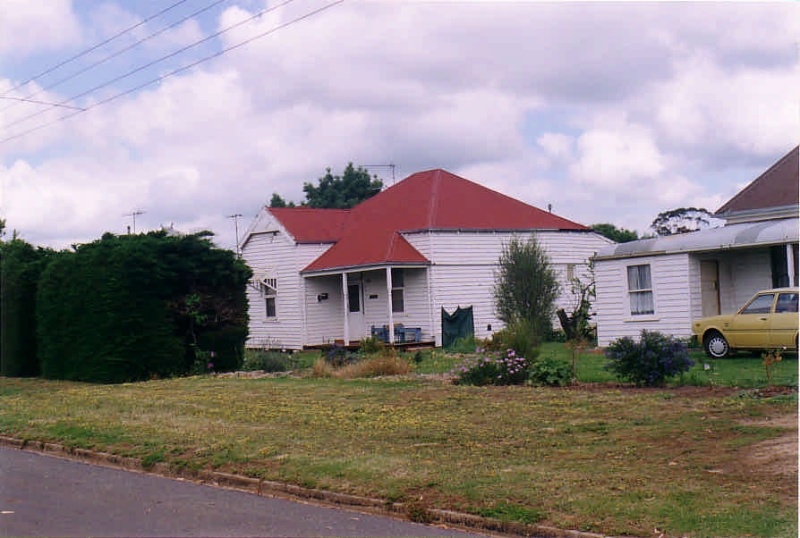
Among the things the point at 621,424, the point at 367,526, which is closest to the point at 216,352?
the point at 621,424

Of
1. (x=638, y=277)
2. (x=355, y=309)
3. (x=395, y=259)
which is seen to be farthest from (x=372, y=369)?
(x=355, y=309)

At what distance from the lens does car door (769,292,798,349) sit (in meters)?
19.8

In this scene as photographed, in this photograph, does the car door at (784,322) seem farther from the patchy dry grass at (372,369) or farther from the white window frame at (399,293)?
the white window frame at (399,293)

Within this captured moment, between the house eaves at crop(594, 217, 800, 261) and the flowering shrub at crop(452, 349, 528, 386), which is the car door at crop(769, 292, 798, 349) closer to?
the house eaves at crop(594, 217, 800, 261)

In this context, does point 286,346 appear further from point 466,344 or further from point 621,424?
point 621,424

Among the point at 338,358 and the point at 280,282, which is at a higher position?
the point at 280,282

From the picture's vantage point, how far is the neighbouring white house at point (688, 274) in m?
23.1

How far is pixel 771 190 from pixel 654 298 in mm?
7275

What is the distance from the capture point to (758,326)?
2033cm

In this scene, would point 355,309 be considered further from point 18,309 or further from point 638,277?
point 638,277

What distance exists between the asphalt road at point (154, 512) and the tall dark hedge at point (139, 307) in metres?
10.9

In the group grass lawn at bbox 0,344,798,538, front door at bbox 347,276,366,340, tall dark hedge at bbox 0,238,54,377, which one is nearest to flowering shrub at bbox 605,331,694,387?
grass lawn at bbox 0,344,798,538

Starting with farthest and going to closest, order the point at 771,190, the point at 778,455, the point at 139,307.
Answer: the point at 771,190 < the point at 139,307 < the point at 778,455

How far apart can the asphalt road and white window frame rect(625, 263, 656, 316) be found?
16.5 meters
